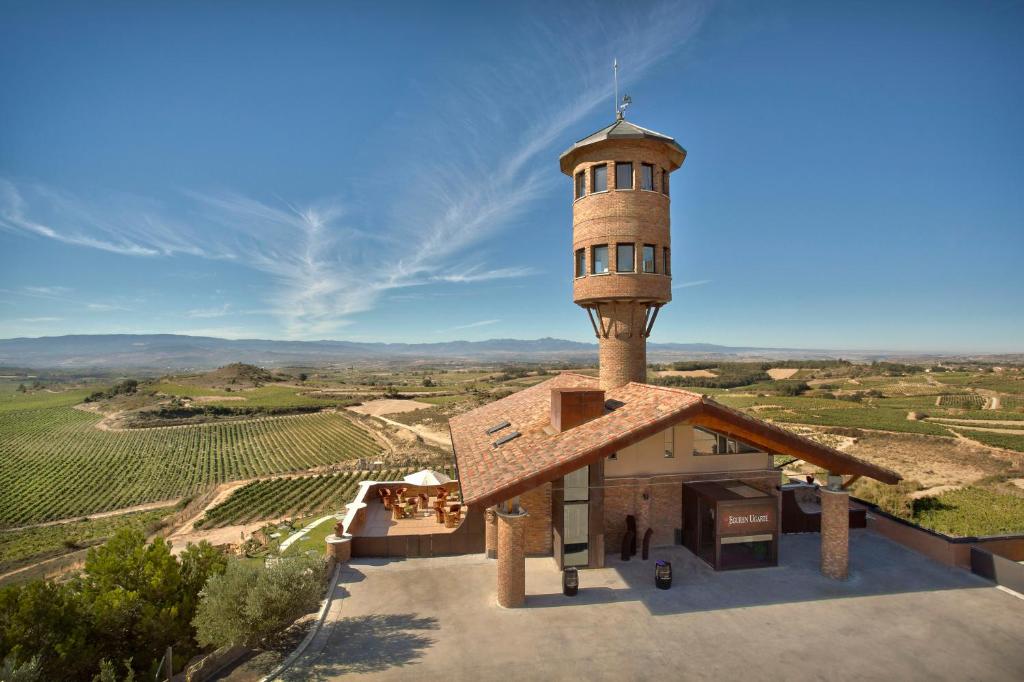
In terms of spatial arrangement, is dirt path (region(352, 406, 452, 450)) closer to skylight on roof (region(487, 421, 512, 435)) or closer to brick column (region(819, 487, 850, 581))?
skylight on roof (region(487, 421, 512, 435))

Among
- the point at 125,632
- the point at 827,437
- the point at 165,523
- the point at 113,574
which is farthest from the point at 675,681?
the point at 827,437

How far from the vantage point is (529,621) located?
43.2 feet

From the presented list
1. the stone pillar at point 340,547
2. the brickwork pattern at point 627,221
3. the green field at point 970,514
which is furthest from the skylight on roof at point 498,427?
the green field at point 970,514

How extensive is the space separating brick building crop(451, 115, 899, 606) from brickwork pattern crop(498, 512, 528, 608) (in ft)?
0.13

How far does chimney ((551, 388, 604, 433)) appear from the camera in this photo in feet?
54.5

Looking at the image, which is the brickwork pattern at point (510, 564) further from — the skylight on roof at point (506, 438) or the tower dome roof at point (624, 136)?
the tower dome roof at point (624, 136)

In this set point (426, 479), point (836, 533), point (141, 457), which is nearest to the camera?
point (836, 533)

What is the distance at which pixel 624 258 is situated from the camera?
19.9 meters

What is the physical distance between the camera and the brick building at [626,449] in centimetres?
1426

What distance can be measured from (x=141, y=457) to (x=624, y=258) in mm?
110486

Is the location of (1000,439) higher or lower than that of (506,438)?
lower

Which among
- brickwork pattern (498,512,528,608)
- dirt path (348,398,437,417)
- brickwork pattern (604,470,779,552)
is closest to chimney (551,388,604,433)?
brickwork pattern (604,470,779,552)

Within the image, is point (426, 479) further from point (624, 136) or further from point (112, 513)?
point (112, 513)

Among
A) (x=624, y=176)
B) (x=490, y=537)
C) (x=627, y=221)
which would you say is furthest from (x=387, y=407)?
(x=624, y=176)
